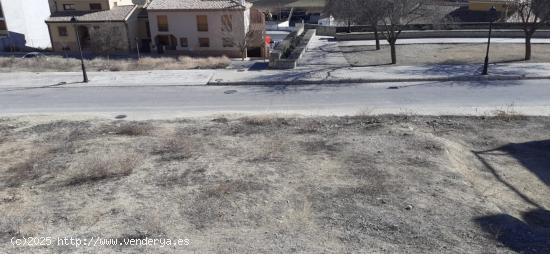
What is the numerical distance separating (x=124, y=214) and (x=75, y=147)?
626 centimetres

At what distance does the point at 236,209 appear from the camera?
35.4 feet

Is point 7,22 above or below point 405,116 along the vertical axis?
above

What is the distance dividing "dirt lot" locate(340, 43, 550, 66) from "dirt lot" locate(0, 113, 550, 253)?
12.3m

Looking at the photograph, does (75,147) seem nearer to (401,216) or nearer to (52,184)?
(52,184)

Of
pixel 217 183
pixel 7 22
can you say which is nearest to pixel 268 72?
pixel 217 183

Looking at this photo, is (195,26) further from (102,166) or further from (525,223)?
(525,223)

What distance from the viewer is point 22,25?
47250 mm

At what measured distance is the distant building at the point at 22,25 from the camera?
45.4 metres

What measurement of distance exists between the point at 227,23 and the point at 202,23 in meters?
2.41

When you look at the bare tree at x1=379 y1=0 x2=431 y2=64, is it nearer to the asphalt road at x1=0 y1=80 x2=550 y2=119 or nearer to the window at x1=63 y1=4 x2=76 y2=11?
the asphalt road at x1=0 y1=80 x2=550 y2=119

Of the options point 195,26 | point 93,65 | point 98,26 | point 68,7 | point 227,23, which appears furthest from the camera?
point 68,7

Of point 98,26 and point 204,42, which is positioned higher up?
point 98,26

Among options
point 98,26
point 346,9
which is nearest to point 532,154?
point 346,9

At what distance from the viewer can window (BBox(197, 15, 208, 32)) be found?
4219 cm
